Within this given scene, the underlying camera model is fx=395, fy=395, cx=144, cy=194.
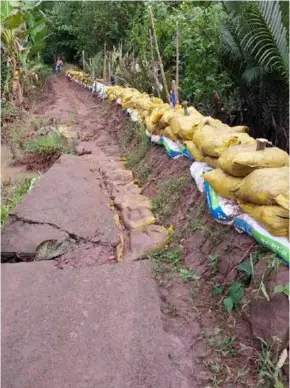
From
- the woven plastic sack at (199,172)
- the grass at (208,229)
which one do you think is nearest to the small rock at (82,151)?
the woven plastic sack at (199,172)

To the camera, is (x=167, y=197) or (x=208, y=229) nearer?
(x=208, y=229)

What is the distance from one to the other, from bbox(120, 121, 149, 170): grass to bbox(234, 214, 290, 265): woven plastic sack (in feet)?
8.87

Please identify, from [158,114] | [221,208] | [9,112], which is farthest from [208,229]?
[9,112]

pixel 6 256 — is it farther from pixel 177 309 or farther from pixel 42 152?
pixel 42 152

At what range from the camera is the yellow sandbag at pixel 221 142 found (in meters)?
2.90

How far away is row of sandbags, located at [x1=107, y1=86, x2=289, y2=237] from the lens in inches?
80.1

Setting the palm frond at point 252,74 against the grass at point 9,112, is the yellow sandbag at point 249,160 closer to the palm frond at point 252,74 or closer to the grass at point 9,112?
the palm frond at point 252,74

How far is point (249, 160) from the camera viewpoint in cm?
238

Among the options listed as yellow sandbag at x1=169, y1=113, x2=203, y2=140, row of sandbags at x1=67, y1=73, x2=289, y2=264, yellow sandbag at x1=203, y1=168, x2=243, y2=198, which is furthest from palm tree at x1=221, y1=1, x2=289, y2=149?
yellow sandbag at x1=203, y1=168, x2=243, y2=198

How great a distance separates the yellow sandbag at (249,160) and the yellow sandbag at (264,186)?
0.10m

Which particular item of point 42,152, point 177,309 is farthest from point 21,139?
point 177,309

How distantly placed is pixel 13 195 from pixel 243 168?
281 centimetres

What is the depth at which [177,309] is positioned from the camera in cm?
226

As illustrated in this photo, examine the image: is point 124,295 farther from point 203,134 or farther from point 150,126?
point 150,126
